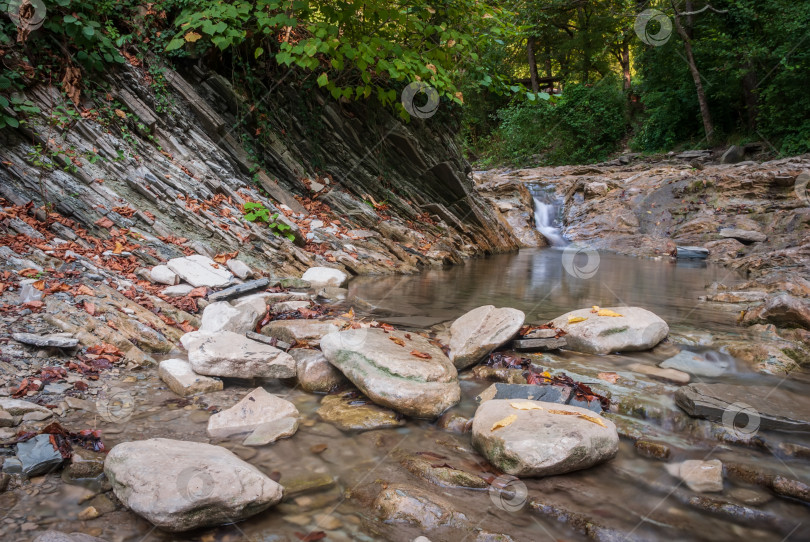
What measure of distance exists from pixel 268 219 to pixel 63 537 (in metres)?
5.95

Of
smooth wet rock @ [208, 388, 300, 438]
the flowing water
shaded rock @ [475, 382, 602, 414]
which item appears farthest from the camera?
shaded rock @ [475, 382, 602, 414]

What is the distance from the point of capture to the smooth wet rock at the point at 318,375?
3.66 metres

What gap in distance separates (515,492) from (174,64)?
9145mm

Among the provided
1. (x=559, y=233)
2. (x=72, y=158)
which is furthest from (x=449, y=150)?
(x=72, y=158)

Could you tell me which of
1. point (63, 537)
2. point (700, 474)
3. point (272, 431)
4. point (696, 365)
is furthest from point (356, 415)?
point (696, 365)

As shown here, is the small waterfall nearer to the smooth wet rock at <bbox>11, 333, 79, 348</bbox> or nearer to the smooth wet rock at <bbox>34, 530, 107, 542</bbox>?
the smooth wet rock at <bbox>11, 333, 79, 348</bbox>

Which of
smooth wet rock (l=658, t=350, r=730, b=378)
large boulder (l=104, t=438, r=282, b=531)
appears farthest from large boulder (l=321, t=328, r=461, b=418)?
smooth wet rock (l=658, t=350, r=730, b=378)

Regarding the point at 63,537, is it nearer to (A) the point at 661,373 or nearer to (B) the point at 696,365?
(A) the point at 661,373

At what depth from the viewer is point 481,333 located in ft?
14.2

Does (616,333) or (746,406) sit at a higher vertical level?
(616,333)

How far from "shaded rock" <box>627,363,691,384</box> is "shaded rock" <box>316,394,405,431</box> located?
212 cm

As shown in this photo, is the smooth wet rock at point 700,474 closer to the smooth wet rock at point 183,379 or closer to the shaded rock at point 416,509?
the shaded rock at point 416,509

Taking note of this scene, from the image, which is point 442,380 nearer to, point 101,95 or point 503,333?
point 503,333

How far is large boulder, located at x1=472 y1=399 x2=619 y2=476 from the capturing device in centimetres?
258
